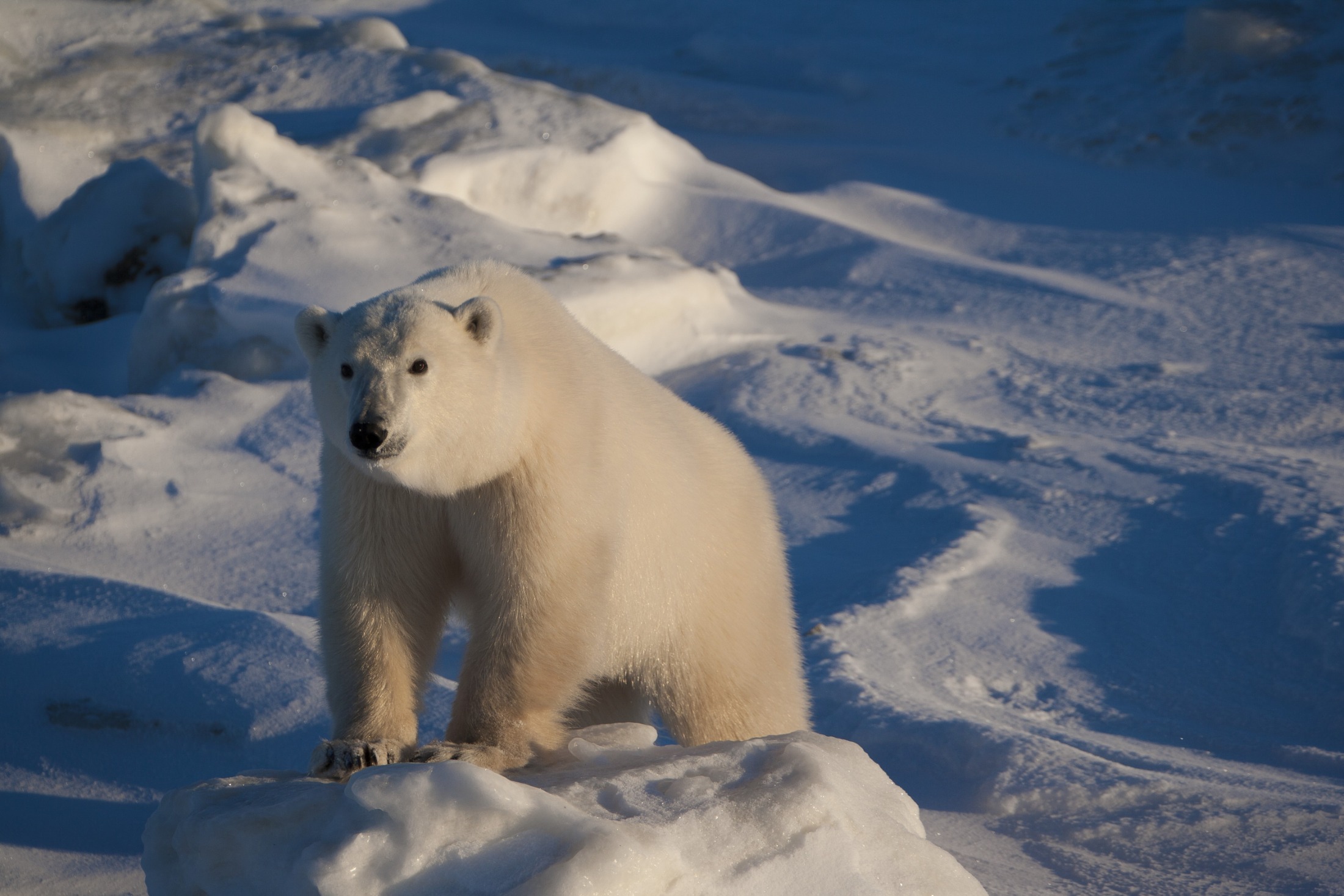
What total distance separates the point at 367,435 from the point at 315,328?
37 cm

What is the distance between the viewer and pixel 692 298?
5805 millimetres

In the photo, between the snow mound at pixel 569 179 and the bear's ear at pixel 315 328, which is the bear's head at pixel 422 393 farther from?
the snow mound at pixel 569 179

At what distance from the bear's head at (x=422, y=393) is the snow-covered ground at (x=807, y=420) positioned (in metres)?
0.55

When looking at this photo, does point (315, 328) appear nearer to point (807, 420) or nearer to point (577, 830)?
point (577, 830)

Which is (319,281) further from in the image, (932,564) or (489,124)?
(932,564)

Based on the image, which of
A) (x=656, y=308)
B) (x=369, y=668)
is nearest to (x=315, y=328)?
(x=369, y=668)

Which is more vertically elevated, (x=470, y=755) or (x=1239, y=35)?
(x=1239, y=35)

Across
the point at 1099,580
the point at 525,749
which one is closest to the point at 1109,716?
the point at 1099,580

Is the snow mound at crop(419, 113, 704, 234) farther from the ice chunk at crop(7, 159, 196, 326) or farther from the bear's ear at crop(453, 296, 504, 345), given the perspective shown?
the bear's ear at crop(453, 296, 504, 345)

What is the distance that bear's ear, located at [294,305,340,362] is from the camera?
2.13 metres

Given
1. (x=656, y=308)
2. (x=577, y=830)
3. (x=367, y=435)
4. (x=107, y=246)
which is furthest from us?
(x=107, y=246)

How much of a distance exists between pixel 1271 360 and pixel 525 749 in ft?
15.0

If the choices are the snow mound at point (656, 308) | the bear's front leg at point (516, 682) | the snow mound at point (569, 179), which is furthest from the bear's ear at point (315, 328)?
the snow mound at point (569, 179)

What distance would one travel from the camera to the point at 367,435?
1892 mm
